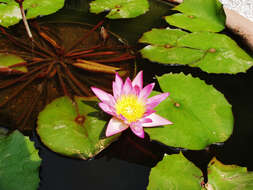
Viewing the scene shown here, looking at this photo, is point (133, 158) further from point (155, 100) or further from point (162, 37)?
point (162, 37)

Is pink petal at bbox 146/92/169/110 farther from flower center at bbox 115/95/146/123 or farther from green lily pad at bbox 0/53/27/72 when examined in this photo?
green lily pad at bbox 0/53/27/72

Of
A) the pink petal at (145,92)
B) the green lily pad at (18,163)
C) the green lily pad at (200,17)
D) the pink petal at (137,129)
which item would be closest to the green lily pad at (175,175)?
the pink petal at (137,129)

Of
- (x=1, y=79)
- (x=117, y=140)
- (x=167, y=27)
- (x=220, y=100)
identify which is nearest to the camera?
(x=117, y=140)

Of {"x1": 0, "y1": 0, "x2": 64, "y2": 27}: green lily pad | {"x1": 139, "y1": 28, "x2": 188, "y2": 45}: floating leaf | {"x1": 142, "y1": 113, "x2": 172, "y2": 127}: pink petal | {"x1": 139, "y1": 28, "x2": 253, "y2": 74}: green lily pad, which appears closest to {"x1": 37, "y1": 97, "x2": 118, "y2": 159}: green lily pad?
{"x1": 142, "y1": 113, "x2": 172, "y2": 127}: pink petal

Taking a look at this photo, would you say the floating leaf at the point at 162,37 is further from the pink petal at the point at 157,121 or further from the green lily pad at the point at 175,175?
the green lily pad at the point at 175,175

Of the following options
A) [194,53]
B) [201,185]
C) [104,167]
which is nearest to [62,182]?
[104,167]

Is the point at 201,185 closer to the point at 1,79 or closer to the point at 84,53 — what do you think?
the point at 84,53
